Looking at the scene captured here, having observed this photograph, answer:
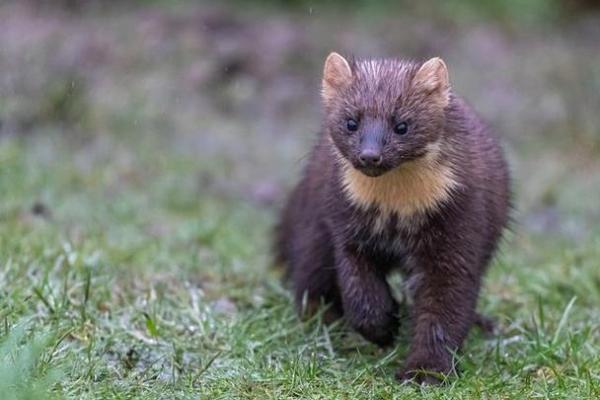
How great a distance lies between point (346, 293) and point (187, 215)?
4660 millimetres

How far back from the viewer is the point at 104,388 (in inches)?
234

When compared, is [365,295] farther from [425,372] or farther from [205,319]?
[205,319]

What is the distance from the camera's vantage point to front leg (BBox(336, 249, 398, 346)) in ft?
22.8

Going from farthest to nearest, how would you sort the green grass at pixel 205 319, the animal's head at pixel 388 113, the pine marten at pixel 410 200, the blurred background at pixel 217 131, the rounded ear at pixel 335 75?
the blurred background at pixel 217 131 → the rounded ear at pixel 335 75 → the pine marten at pixel 410 200 → the animal's head at pixel 388 113 → the green grass at pixel 205 319

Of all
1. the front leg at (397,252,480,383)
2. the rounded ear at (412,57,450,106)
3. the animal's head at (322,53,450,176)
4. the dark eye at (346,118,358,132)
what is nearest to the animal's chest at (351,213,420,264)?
the front leg at (397,252,480,383)

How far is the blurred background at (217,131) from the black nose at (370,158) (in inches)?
61.0

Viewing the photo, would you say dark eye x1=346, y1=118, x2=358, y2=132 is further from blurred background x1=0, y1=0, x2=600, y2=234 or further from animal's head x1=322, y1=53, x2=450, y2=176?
blurred background x1=0, y1=0, x2=600, y2=234

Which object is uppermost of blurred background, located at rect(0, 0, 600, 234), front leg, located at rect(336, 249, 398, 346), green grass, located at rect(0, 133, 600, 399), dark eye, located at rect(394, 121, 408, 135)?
dark eye, located at rect(394, 121, 408, 135)

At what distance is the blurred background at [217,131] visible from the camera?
854cm

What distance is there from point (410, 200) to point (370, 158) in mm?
472

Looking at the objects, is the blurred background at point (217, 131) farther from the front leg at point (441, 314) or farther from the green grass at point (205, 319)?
the front leg at point (441, 314)

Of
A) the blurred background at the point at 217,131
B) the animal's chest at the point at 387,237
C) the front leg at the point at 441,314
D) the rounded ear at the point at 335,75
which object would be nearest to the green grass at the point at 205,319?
the blurred background at the point at 217,131

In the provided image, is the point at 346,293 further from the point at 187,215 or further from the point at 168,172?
the point at 168,172

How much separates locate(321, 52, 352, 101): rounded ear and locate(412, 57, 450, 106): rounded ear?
1.35 feet
